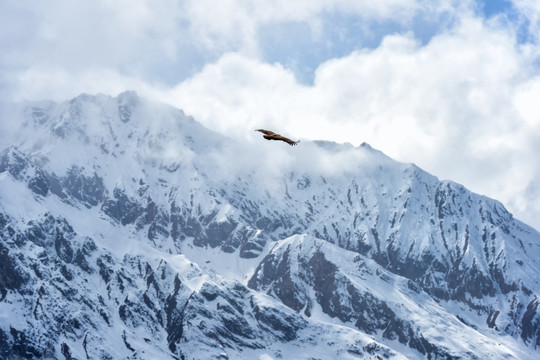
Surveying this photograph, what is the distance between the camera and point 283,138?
367ft
